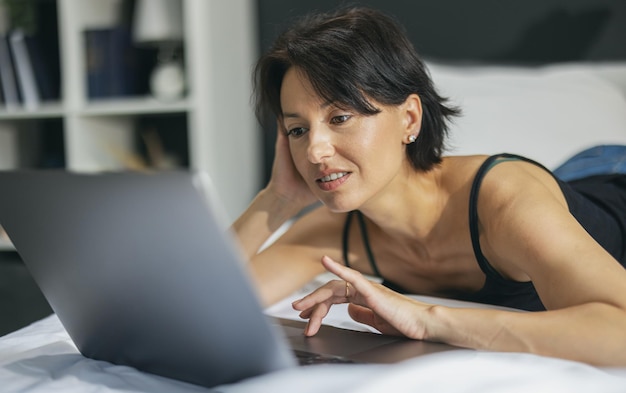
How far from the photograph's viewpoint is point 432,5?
2.55 meters

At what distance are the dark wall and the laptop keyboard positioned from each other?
1.64m

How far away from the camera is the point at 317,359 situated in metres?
0.87

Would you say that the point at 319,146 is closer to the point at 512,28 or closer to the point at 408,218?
the point at 408,218

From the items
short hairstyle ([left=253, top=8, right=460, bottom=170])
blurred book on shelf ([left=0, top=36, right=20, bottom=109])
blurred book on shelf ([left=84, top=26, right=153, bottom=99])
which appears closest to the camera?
short hairstyle ([left=253, top=8, right=460, bottom=170])

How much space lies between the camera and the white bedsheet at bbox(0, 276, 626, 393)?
2.39 ft

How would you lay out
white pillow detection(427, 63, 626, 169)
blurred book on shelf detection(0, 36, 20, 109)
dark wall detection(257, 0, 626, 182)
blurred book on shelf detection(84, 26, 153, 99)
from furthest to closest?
blurred book on shelf detection(0, 36, 20, 109) < blurred book on shelf detection(84, 26, 153, 99) < dark wall detection(257, 0, 626, 182) < white pillow detection(427, 63, 626, 169)

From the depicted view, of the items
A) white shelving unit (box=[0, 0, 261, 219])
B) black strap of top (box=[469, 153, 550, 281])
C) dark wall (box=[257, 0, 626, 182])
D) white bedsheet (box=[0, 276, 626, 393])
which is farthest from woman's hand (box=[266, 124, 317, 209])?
white shelving unit (box=[0, 0, 261, 219])

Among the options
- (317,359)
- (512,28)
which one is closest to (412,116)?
(317,359)

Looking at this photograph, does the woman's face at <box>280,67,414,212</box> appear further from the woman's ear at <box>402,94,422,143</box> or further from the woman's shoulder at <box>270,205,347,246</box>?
the woman's shoulder at <box>270,205,347,246</box>

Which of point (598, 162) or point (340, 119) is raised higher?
point (340, 119)

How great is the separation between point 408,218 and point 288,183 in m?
0.31

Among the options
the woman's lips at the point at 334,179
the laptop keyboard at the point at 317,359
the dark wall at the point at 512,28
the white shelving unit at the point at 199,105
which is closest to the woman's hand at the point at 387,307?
the laptop keyboard at the point at 317,359

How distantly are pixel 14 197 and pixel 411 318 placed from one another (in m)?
0.53

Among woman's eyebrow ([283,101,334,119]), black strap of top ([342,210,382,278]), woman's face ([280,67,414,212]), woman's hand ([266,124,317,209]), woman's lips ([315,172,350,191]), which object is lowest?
black strap of top ([342,210,382,278])
